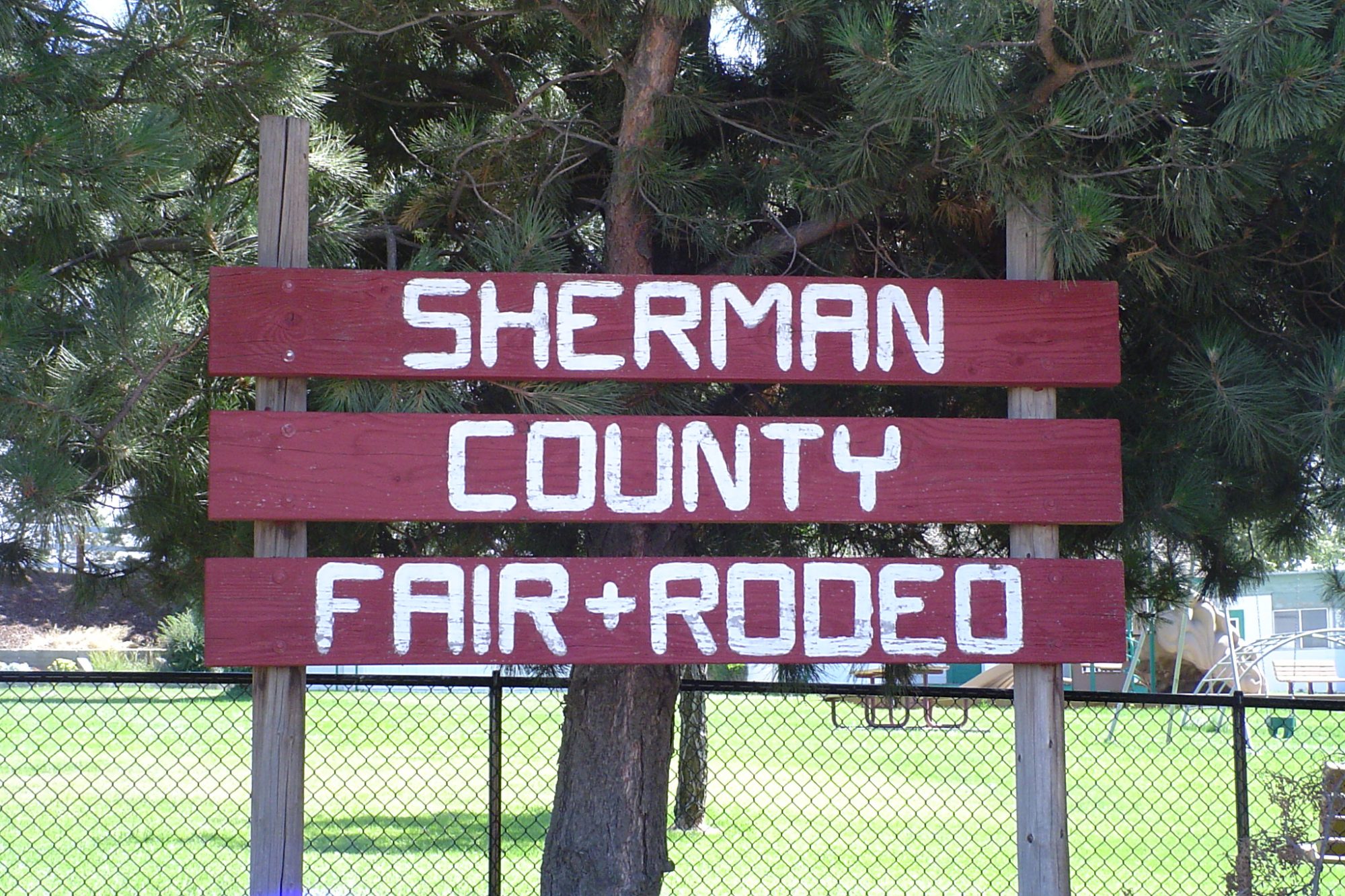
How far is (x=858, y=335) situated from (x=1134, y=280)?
1.38 metres

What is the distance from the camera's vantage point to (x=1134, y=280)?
166 inches

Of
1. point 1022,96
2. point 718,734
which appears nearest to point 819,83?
point 1022,96

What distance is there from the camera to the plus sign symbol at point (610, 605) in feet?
10.7

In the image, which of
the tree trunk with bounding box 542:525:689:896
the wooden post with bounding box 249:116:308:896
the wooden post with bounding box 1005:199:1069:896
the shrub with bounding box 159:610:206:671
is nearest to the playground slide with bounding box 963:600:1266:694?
the tree trunk with bounding box 542:525:689:896

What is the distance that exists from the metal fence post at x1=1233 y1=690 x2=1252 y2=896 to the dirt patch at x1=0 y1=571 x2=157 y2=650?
32979 millimetres

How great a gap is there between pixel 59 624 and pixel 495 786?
128 ft

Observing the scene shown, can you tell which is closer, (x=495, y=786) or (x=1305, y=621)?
(x=495, y=786)

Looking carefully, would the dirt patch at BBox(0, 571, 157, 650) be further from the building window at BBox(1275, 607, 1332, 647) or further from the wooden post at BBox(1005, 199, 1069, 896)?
the wooden post at BBox(1005, 199, 1069, 896)

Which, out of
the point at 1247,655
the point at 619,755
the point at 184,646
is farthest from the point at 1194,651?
the point at 619,755

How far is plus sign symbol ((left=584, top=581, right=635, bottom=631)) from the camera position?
3.26m

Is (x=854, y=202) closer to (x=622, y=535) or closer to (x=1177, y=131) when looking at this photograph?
(x=1177, y=131)

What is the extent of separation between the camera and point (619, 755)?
4188 mm

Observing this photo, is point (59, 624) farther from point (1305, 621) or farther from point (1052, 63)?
point (1052, 63)

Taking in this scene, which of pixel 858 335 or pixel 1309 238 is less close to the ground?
pixel 1309 238
